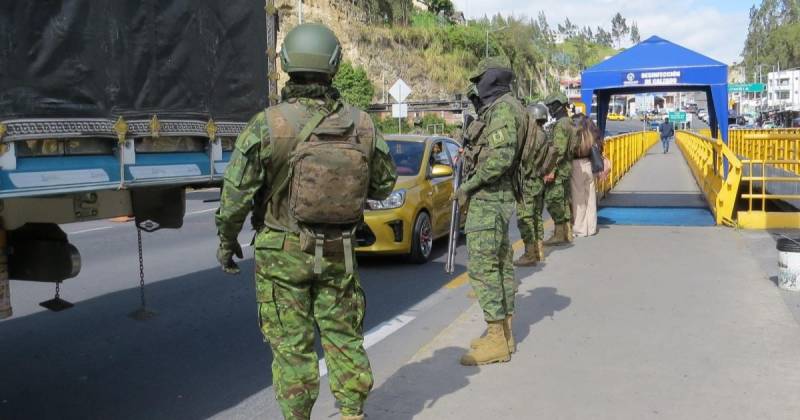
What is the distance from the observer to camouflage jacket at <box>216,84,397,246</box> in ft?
11.1

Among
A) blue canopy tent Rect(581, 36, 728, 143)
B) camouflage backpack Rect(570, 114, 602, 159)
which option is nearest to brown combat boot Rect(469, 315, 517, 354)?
camouflage backpack Rect(570, 114, 602, 159)

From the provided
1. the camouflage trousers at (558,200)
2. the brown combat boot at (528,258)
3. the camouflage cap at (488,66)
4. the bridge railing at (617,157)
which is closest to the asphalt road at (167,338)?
the brown combat boot at (528,258)

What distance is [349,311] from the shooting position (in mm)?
3629

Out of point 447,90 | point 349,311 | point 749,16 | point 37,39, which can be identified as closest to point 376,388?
point 349,311

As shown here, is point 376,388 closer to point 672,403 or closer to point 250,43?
point 672,403

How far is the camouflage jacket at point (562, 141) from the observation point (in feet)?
32.2

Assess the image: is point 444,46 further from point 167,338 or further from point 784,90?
point 167,338

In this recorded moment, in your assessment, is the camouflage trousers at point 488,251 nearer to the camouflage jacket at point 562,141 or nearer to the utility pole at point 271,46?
the utility pole at point 271,46

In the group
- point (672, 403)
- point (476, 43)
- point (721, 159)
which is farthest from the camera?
point (476, 43)

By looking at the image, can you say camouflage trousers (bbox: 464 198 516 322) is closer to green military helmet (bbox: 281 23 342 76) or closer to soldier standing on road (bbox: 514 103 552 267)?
green military helmet (bbox: 281 23 342 76)

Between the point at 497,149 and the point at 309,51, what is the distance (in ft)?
6.39

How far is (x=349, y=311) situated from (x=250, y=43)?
245 cm

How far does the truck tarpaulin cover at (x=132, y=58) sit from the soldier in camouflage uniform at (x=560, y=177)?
5131mm

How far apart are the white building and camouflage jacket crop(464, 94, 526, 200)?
76432 mm
